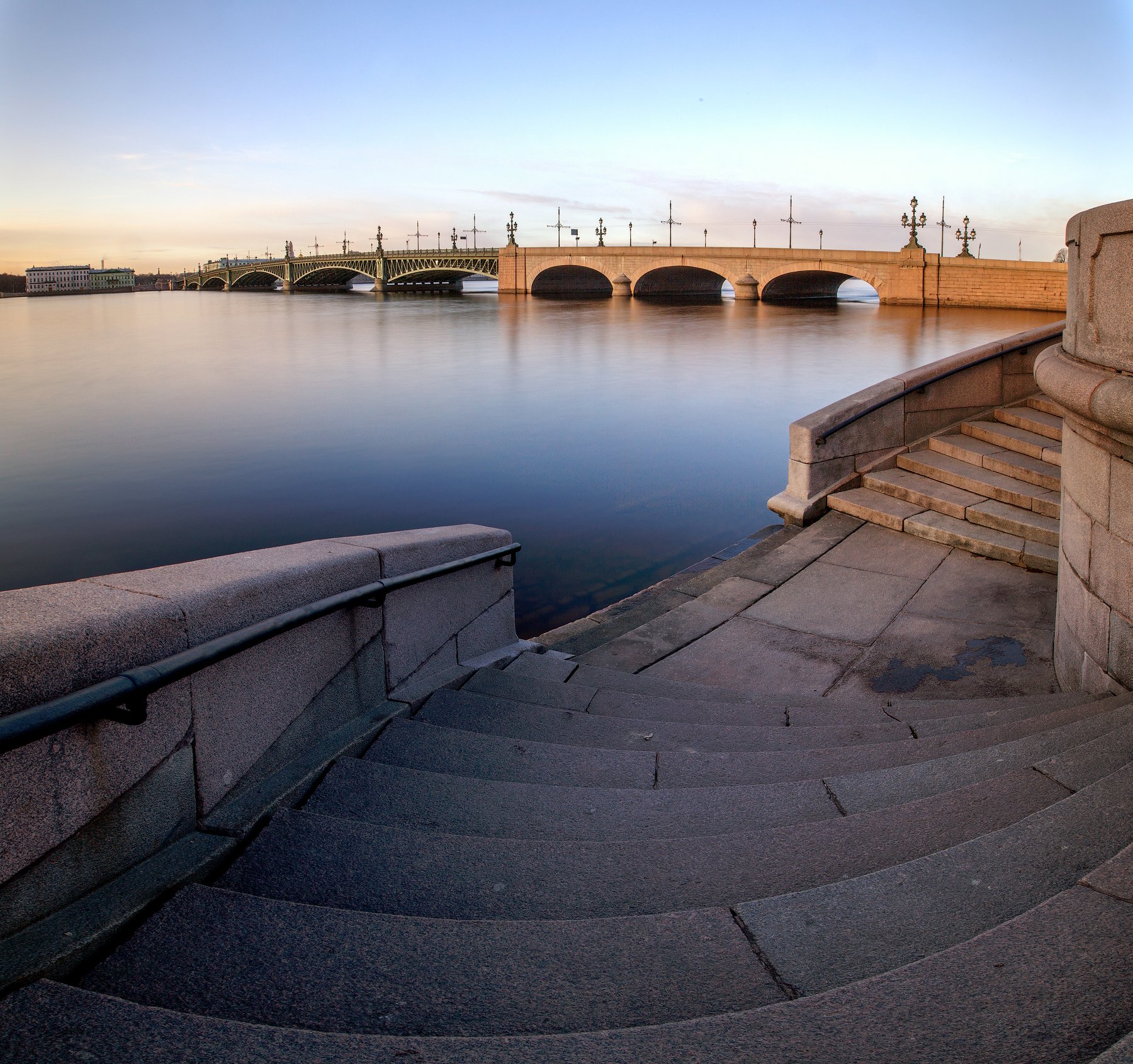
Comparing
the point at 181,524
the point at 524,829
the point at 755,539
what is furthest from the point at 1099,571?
the point at 181,524

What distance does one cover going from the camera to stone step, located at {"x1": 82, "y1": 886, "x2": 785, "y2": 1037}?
1490 millimetres

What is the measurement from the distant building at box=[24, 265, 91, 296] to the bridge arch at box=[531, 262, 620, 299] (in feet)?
350

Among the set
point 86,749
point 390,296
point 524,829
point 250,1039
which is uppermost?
point 390,296

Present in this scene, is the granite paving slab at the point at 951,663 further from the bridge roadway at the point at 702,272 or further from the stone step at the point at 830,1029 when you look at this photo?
the bridge roadway at the point at 702,272

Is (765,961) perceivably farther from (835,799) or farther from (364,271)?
(364,271)

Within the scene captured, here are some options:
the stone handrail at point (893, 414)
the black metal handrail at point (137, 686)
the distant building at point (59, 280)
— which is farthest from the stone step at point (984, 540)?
the distant building at point (59, 280)

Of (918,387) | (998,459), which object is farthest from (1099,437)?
(918,387)

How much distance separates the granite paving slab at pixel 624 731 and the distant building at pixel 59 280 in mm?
174891

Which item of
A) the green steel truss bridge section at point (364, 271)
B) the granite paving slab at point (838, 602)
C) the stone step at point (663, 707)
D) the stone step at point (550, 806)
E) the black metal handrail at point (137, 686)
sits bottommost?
the granite paving slab at point (838, 602)

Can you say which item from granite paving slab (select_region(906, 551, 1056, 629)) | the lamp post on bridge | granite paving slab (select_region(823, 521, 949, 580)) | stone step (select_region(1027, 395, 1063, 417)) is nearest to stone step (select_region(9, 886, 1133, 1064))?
granite paving slab (select_region(906, 551, 1056, 629))

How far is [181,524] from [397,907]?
10520 millimetres

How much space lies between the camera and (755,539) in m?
7.88

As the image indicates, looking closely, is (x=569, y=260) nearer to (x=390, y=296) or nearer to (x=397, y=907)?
(x=390, y=296)

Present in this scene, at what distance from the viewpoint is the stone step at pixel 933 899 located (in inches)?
61.6
